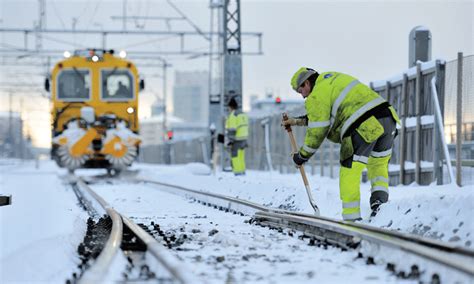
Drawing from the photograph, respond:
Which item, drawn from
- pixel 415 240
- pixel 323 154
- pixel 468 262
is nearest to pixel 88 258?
pixel 415 240

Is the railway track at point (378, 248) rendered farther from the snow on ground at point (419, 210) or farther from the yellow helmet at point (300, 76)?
the yellow helmet at point (300, 76)

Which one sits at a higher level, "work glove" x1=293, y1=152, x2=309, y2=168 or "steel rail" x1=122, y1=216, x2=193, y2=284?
"work glove" x1=293, y1=152, x2=309, y2=168

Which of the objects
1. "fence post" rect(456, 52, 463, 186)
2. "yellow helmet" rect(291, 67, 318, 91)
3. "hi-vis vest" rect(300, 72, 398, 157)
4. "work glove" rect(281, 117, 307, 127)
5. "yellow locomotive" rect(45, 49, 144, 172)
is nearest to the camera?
"hi-vis vest" rect(300, 72, 398, 157)

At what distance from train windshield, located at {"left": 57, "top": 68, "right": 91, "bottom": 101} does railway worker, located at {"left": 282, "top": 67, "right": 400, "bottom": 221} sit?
51.3ft

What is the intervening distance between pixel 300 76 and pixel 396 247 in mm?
3157

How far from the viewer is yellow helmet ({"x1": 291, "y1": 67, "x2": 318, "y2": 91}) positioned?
315 inches

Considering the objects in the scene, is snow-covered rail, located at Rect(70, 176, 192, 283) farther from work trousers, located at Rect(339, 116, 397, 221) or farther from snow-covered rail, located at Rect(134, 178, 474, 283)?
work trousers, located at Rect(339, 116, 397, 221)

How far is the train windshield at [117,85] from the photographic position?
2294 centimetres

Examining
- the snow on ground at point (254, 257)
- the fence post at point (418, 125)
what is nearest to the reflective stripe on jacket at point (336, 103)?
the snow on ground at point (254, 257)

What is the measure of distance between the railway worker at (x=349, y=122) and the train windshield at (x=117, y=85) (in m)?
15.4

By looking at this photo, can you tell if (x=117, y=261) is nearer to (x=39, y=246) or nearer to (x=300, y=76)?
(x=39, y=246)

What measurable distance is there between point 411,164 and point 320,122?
6510 mm

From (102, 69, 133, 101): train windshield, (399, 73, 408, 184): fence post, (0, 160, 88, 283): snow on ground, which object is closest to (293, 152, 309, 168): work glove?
(0, 160, 88, 283): snow on ground

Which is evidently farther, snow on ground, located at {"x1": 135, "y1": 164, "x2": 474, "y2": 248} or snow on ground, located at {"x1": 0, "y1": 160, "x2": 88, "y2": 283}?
snow on ground, located at {"x1": 135, "y1": 164, "x2": 474, "y2": 248}
